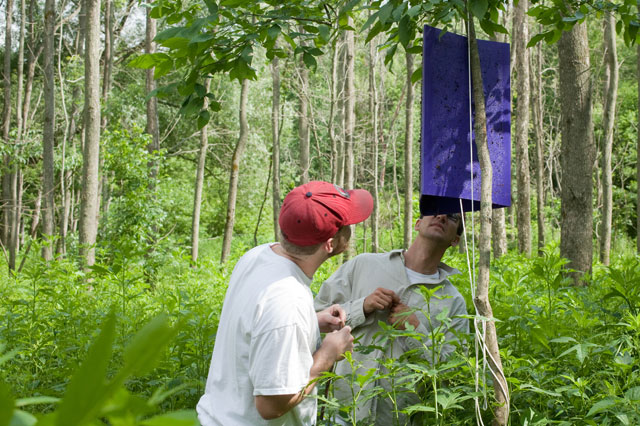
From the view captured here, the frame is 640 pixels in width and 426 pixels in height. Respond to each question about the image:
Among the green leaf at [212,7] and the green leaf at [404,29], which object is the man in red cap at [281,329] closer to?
the green leaf at [404,29]

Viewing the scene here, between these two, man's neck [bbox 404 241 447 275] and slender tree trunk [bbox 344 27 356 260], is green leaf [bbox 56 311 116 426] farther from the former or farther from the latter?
slender tree trunk [bbox 344 27 356 260]

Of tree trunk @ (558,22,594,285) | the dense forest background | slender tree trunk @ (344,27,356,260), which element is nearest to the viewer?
the dense forest background

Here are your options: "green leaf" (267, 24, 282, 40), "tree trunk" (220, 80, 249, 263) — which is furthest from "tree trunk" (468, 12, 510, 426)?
"tree trunk" (220, 80, 249, 263)

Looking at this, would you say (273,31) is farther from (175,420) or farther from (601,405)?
(175,420)

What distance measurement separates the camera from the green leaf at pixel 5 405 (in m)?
0.27

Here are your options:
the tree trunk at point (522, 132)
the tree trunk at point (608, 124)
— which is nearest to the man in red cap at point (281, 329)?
the tree trunk at point (608, 124)

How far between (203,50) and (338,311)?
1.33 metres

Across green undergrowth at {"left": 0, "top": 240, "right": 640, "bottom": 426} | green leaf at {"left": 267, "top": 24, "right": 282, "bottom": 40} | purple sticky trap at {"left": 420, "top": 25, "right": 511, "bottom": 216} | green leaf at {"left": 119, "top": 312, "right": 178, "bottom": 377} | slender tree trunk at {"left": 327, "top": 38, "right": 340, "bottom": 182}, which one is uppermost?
slender tree trunk at {"left": 327, "top": 38, "right": 340, "bottom": 182}

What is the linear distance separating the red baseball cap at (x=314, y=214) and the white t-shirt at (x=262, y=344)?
0.11 metres

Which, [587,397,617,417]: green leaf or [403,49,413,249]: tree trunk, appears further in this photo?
[403,49,413,249]: tree trunk

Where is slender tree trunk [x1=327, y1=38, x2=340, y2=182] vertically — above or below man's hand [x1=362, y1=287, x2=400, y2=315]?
above

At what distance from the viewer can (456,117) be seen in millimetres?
2461

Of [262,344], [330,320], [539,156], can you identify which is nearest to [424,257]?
[330,320]

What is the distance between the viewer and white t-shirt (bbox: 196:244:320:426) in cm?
183
